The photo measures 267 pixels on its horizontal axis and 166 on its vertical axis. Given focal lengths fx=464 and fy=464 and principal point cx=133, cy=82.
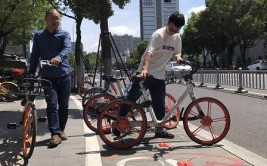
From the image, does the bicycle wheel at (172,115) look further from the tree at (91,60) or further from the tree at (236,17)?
the tree at (236,17)

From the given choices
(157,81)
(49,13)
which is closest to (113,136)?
(157,81)

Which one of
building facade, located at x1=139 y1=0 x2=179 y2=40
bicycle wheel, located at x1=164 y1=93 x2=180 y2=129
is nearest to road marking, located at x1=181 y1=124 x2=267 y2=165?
bicycle wheel, located at x1=164 y1=93 x2=180 y2=129

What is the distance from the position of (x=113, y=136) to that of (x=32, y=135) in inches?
52.6

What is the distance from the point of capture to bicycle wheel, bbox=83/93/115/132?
8.03 metres

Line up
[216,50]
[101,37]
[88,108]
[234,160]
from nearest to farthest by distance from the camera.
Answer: [234,160] < [88,108] < [101,37] < [216,50]

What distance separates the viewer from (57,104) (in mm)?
6801

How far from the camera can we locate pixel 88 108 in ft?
26.6

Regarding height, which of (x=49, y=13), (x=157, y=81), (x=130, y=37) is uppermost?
(x=130, y=37)

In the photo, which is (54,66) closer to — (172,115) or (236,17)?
(172,115)

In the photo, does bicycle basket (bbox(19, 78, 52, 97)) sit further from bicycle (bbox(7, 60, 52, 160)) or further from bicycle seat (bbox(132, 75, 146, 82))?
bicycle seat (bbox(132, 75, 146, 82))

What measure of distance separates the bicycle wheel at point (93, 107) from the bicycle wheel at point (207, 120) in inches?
71.9

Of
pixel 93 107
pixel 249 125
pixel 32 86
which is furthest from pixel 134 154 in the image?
pixel 249 125

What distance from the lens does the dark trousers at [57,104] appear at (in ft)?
21.7

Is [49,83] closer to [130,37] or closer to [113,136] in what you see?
[113,136]
